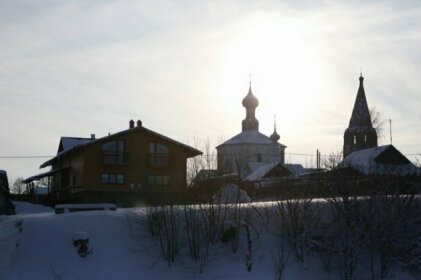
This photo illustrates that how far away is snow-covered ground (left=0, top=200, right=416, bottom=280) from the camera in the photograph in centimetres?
1944

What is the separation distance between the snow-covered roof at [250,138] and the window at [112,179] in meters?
40.3

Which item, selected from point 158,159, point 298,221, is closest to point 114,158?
point 158,159

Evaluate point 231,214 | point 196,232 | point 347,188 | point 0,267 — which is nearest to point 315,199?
point 347,188

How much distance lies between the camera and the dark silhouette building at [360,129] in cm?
7106

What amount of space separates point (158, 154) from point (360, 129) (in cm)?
→ 3482

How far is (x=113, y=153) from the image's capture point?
4319cm

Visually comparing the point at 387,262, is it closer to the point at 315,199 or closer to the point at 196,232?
the point at 315,199

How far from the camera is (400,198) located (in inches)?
870

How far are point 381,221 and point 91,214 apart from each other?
10.0 m

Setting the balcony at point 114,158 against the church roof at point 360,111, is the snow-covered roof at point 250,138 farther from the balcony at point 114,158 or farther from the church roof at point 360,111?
the balcony at point 114,158

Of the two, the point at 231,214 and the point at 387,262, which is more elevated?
the point at 231,214

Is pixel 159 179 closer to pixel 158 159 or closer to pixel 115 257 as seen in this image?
pixel 158 159

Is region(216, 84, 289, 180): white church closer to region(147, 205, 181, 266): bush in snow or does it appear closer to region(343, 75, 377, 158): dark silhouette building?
region(343, 75, 377, 158): dark silhouette building

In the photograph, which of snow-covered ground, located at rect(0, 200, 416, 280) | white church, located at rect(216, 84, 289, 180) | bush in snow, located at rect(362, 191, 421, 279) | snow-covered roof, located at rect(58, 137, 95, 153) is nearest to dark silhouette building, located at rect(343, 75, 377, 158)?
white church, located at rect(216, 84, 289, 180)
